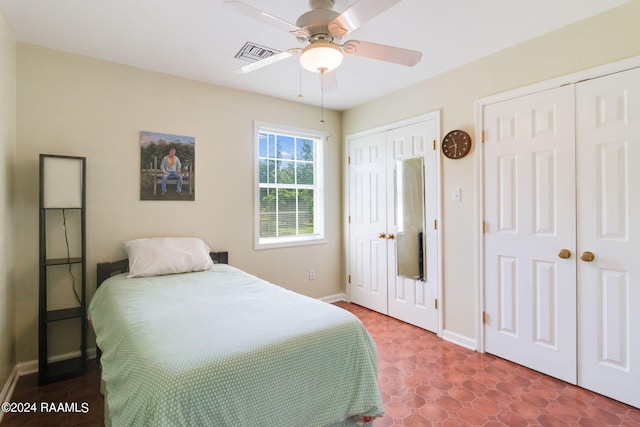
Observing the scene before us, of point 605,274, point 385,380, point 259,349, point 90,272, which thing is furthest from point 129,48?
point 605,274

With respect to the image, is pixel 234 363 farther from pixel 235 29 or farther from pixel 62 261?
pixel 235 29

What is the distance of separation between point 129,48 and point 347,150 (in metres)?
2.51

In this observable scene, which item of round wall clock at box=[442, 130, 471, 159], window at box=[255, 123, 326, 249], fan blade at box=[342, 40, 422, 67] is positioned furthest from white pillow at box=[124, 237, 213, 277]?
round wall clock at box=[442, 130, 471, 159]

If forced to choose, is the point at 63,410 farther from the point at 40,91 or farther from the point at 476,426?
the point at 476,426

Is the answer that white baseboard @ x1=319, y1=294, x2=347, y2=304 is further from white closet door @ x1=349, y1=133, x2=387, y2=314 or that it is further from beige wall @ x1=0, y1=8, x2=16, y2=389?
beige wall @ x1=0, y1=8, x2=16, y2=389

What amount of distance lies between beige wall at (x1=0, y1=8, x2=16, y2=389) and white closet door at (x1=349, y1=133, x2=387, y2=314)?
3164 millimetres

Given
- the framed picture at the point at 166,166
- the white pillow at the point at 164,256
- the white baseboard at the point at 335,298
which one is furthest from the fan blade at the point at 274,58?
the white baseboard at the point at 335,298

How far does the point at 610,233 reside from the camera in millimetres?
2057

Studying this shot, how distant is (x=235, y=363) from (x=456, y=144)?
2554 mm

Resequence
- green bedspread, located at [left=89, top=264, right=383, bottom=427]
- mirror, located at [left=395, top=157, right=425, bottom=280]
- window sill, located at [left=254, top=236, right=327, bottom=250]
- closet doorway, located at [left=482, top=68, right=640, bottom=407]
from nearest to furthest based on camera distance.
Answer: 1. green bedspread, located at [left=89, top=264, right=383, bottom=427]
2. closet doorway, located at [left=482, top=68, right=640, bottom=407]
3. mirror, located at [left=395, top=157, right=425, bottom=280]
4. window sill, located at [left=254, top=236, right=327, bottom=250]

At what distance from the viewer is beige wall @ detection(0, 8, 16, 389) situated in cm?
206

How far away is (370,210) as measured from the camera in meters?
3.81

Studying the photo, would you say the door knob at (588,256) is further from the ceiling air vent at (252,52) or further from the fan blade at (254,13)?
the ceiling air vent at (252,52)

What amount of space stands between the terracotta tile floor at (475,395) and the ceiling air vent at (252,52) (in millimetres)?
2637
